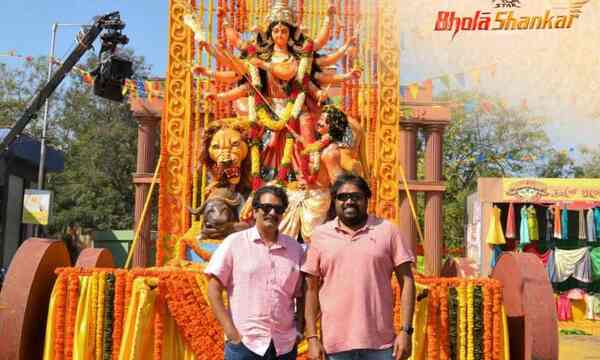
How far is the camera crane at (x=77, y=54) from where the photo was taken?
34.2 feet

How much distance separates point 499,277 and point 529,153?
1064 inches

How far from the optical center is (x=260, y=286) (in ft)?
9.33

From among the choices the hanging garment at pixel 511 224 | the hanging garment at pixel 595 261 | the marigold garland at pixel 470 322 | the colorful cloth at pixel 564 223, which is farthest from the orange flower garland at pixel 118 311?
the hanging garment at pixel 595 261

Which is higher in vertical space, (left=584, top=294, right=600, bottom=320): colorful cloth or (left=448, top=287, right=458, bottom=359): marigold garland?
(left=448, top=287, right=458, bottom=359): marigold garland

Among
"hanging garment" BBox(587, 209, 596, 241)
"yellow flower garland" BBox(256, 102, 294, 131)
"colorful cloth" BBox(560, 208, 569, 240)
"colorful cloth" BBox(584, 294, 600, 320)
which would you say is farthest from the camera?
"colorful cloth" BBox(584, 294, 600, 320)

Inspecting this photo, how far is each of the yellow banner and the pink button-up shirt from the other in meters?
12.0

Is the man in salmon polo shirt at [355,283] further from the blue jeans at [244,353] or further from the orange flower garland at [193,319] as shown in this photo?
the orange flower garland at [193,319]

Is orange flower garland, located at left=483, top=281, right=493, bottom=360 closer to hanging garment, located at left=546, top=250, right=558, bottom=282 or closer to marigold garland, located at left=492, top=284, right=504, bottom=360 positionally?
marigold garland, located at left=492, top=284, right=504, bottom=360

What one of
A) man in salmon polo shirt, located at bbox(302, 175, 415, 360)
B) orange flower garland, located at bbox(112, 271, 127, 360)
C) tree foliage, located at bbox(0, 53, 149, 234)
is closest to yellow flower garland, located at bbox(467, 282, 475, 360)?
man in salmon polo shirt, located at bbox(302, 175, 415, 360)

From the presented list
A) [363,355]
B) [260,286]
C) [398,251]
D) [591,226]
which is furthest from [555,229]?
[260,286]

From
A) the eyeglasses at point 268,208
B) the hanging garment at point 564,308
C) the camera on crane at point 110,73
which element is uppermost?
the camera on crane at point 110,73

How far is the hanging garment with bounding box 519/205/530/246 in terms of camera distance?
1368cm

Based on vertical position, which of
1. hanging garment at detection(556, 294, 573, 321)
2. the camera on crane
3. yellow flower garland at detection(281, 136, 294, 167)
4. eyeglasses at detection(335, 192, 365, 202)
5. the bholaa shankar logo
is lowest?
hanging garment at detection(556, 294, 573, 321)

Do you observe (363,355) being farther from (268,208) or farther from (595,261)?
(595,261)
